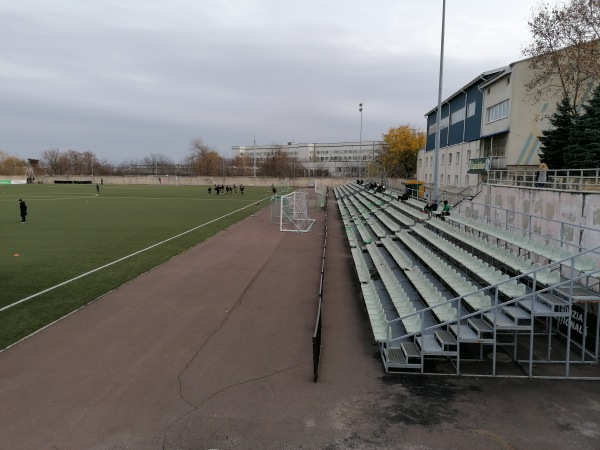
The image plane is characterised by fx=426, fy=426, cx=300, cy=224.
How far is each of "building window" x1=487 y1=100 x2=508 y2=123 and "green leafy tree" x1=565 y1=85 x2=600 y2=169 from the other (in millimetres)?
9072

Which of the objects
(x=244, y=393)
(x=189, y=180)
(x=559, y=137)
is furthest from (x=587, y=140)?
(x=189, y=180)

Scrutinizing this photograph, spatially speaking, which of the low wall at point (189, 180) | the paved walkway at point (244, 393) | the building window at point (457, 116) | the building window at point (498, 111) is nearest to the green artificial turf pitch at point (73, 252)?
the paved walkway at point (244, 393)

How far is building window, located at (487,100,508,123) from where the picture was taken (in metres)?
33.2

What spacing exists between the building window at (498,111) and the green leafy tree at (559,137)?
5.51m

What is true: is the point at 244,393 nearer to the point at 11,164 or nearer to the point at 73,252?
the point at 73,252

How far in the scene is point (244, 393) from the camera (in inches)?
262

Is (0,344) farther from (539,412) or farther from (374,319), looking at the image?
(539,412)

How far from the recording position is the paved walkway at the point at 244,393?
5.55m

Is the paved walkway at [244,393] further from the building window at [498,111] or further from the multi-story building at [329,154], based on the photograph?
the multi-story building at [329,154]

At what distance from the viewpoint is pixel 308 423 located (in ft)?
19.2

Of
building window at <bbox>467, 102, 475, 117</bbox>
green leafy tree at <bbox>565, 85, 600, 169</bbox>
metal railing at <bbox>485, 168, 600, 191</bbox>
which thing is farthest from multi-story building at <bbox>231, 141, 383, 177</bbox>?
metal railing at <bbox>485, 168, 600, 191</bbox>

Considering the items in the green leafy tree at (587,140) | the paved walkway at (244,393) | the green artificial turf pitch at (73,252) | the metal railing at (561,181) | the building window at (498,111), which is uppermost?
the building window at (498,111)

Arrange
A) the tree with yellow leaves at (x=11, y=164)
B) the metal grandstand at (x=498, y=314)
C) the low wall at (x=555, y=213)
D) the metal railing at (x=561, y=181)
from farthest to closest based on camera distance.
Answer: the tree with yellow leaves at (x=11, y=164) < the metal railing at (x=561, y=181) < the low wall at (x=555, y=213) < the metal grandstand at (x=498, y=314)

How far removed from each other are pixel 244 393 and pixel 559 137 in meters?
27.9
